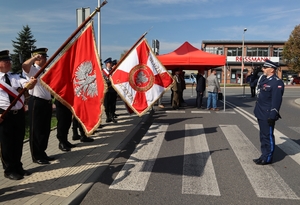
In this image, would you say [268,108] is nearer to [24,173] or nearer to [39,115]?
[39,115]

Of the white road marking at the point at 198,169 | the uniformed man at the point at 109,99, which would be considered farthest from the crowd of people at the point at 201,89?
the white road marking at the point at 198,169

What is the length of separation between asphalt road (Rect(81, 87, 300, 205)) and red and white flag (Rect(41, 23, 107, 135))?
109 centimetres

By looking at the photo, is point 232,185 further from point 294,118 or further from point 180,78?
point 180,78

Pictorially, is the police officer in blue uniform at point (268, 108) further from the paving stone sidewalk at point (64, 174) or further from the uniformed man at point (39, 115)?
the uniformed man at point (39, 115)

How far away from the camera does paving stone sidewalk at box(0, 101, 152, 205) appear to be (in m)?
3.57

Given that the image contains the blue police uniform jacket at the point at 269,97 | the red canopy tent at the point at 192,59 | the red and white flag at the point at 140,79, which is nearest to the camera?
the blue police uniform jacket at the point at 269,97

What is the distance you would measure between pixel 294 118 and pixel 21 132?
10033mm

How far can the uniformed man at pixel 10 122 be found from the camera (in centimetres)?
387

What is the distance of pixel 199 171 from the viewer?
15.7 ft

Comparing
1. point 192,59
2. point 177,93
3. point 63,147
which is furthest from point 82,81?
point 177,93

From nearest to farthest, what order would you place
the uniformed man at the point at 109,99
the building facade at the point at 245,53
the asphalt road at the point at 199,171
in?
the asphalt road at the point at 199,171, the uniformed man at the point at 109,99, the building facade at the point at 245,53

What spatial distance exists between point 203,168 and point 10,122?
10.8ft

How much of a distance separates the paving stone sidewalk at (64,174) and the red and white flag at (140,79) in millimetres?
1107

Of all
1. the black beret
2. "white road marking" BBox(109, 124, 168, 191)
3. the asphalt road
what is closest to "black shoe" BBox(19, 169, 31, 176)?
the asphalt road
